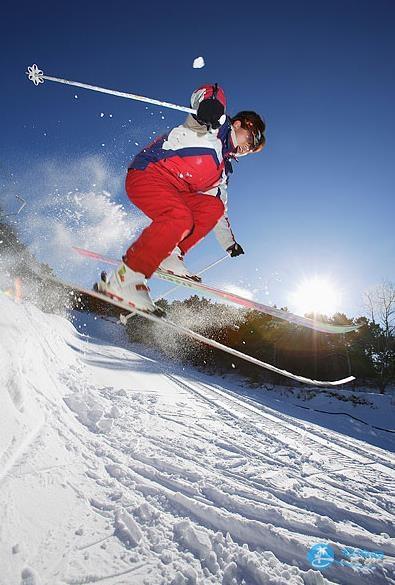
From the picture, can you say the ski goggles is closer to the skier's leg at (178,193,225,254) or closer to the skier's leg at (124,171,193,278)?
the skier's leg at (178,193,225,254)

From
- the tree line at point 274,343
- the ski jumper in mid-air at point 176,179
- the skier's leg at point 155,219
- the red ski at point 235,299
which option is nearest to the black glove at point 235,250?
the red ski at point 235,299

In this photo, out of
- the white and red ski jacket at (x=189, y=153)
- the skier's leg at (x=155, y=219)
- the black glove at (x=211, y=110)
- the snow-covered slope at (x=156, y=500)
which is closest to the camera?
the snow-covered slope at (x=156, y=500)

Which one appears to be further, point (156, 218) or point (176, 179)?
point (176, 179)

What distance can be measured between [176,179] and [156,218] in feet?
1.40

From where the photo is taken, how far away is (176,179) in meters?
2.79

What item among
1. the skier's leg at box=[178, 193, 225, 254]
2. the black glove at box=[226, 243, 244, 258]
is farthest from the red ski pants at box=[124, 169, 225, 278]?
the black glove at box=[226, 243, 244, 258]

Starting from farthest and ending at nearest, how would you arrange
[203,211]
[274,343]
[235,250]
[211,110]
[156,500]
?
[274,343] → [235,250] → [203,211] → [156,500] → [211,110]

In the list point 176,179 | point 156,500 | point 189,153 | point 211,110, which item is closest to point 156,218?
point 176,179

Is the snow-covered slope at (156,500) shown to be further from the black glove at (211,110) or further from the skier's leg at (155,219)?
the black glove at (211,110)

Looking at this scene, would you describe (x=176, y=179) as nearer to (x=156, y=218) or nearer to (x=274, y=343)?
(x=156, y=218)

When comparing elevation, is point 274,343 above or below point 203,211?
above

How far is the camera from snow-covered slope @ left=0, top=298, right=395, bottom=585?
6.08ft

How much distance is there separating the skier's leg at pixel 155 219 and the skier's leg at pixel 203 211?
375 millimetres

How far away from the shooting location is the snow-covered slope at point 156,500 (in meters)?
1.85
